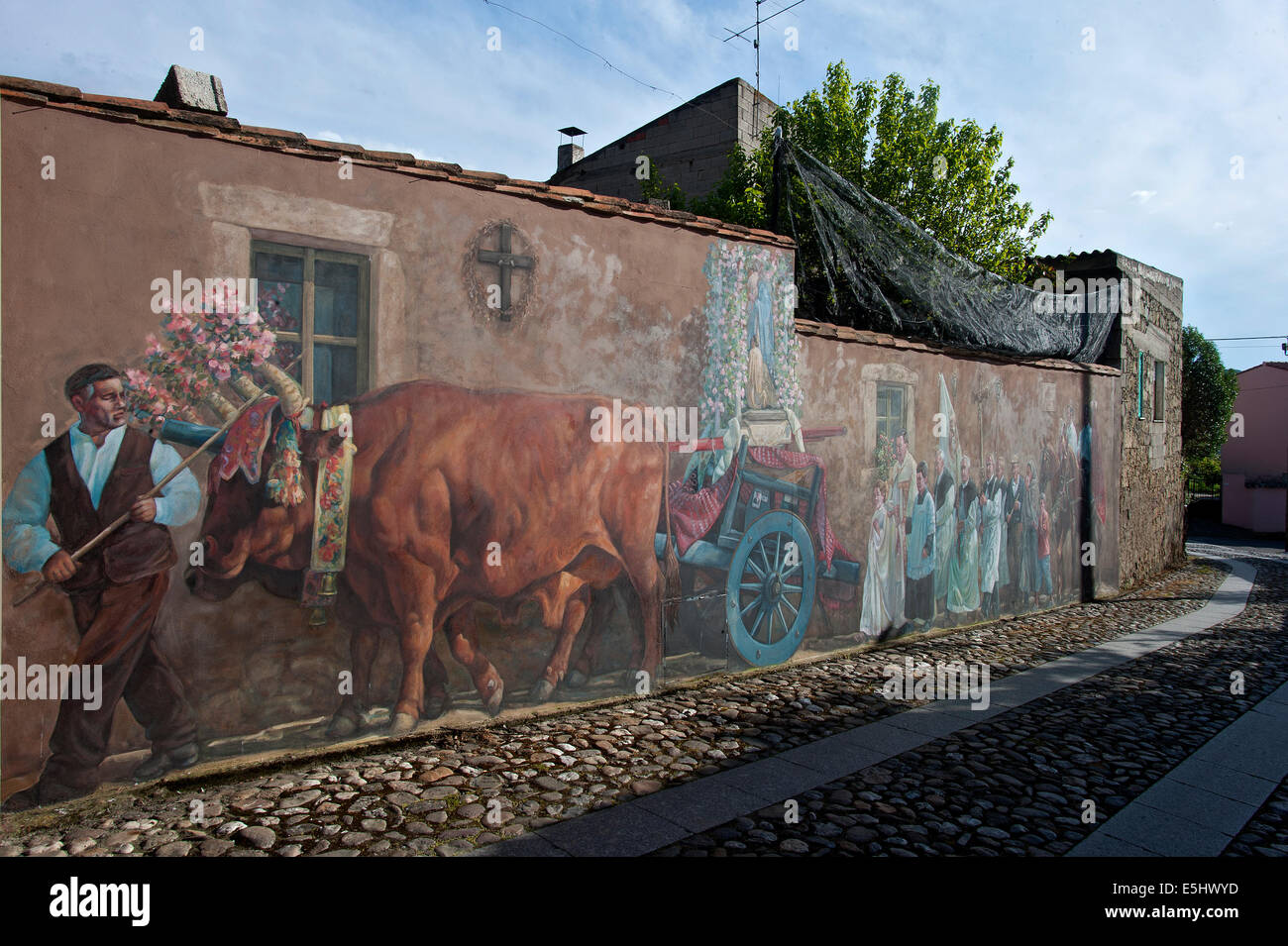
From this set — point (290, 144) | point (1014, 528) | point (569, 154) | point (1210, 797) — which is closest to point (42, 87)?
point (290, 144)

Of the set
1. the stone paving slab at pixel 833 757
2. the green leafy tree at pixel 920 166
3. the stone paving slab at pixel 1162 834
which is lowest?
the stone paving slab at pixel 1162 834

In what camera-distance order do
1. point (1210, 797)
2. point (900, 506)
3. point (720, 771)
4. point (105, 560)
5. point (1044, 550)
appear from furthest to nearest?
point (1044, 550), point (900, 506), point (720, 771), point (1210, 797), point (105, 560)

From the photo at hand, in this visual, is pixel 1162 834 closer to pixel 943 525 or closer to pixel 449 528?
pixel 449 528

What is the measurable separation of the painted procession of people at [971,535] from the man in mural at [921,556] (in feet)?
0.04

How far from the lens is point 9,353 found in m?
3.84

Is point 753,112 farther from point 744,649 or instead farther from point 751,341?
point 744,649

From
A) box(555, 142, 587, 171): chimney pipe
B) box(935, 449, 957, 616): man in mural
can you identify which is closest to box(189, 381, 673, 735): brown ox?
box(935, 449, 957, 616): man in mural

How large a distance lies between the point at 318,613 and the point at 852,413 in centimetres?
529

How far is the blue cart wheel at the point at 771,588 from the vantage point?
6.88m

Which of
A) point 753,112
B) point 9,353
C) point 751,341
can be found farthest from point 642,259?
point 753,112

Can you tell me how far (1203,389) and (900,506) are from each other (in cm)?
2389

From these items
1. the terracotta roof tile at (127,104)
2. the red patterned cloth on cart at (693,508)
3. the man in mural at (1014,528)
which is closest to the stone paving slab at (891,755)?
the man in mural at (1014,528)

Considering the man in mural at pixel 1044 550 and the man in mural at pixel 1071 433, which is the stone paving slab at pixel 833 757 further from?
the man in mural at pixel 1071 433

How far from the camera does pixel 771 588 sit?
23.5ft
